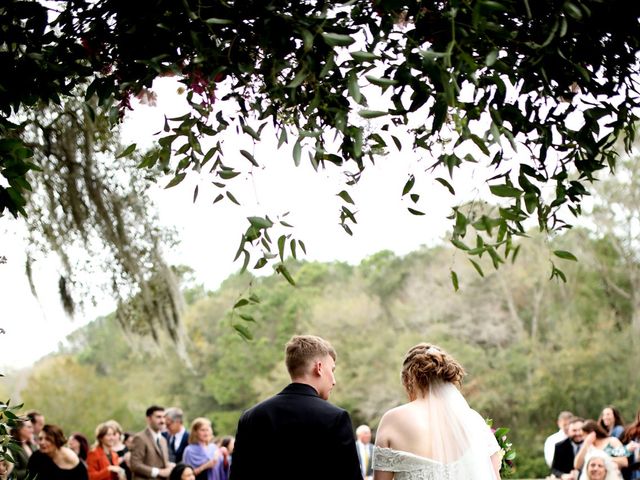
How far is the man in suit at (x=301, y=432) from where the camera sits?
408 centimetres

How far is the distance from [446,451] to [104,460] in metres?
5.44


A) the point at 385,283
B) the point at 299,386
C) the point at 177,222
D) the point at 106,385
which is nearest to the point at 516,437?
the point at 385,283

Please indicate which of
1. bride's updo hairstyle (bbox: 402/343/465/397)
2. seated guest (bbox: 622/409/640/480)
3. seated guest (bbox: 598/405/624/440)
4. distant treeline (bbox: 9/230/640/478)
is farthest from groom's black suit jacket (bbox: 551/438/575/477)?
distant treeline (bbox: 9/230/640/478)

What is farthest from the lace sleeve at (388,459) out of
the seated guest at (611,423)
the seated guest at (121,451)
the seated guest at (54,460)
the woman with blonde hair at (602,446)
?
the seated guest at (611,423)

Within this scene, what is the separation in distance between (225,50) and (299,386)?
1842mm

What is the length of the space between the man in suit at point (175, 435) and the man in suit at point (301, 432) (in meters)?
6.18

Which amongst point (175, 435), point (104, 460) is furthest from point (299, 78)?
point (175, 435)

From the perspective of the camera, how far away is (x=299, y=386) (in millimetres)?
4273

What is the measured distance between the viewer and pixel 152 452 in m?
9.63

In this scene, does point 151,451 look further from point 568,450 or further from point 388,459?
point 388,459

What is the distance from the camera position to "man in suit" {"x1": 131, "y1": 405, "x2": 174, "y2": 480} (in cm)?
945

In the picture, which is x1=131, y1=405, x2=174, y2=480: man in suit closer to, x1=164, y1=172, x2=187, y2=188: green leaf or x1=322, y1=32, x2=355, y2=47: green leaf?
x1=164, y1=172, x2=187, y2=188: green leaf

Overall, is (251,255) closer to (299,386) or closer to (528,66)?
(528,66)

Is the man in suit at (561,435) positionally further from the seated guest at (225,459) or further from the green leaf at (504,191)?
the green leaf at (504,191)
